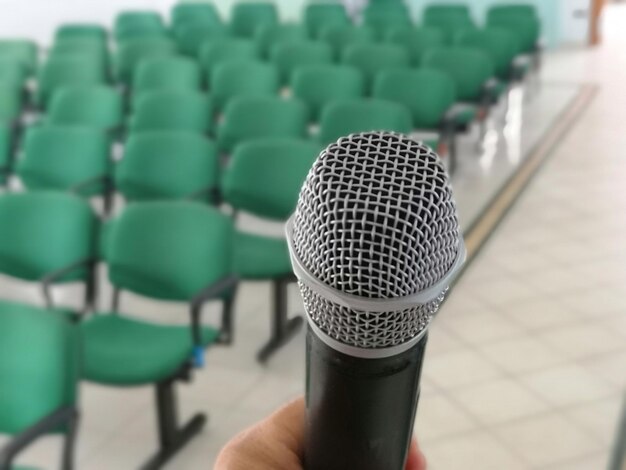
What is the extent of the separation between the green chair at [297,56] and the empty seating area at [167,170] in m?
0.02

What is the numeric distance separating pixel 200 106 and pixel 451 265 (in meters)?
4.17

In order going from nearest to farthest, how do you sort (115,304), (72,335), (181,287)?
(72,335)
(181,287)
(115,304)

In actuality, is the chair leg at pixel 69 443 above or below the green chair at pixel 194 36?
below

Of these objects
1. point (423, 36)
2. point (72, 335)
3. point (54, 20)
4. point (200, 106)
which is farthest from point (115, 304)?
point (54, 20)

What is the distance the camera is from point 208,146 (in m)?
3.75

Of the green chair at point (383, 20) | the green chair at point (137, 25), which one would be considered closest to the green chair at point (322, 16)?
the green chair at point (383, 20)

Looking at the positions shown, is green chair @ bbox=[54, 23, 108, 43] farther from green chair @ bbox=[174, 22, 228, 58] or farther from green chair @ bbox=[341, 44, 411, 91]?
green chair @ bbox=[341, 44, 411, 91]

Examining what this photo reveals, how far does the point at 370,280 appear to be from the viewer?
62 centimetres

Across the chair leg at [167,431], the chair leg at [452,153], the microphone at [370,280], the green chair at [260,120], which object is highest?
the microphone at [370,280]

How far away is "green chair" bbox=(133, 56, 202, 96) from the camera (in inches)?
219

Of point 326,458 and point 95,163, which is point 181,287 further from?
point 326,458

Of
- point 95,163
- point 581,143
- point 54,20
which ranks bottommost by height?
point 581,143

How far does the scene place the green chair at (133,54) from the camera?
6.44 meters

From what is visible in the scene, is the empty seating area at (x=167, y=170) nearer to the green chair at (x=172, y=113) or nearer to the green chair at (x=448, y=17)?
the green chair at (x=172, y=113)
